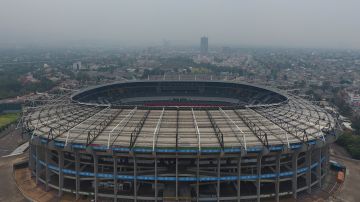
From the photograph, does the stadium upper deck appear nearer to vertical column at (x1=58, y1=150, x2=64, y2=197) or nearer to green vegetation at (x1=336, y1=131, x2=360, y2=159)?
vertical column at (x1=58, y1=150, x2=64, y2=197)

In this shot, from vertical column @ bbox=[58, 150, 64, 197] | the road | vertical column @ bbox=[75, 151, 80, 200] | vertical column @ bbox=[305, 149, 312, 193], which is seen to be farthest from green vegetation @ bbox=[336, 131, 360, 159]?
vertical column @ bbox=[58, 150, 64, 197]

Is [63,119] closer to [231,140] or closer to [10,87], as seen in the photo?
[231,140]

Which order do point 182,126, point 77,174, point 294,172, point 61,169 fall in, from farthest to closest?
point 182,126 → point 61,169 → point 294,172 → point 77,174

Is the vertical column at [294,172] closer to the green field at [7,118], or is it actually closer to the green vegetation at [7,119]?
the green vegetation at [7,119]

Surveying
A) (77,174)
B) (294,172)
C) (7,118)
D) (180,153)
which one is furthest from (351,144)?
(7,118)

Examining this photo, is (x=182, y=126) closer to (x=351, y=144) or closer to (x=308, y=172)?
(x=308, y=172)

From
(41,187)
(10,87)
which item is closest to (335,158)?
(41,187)
